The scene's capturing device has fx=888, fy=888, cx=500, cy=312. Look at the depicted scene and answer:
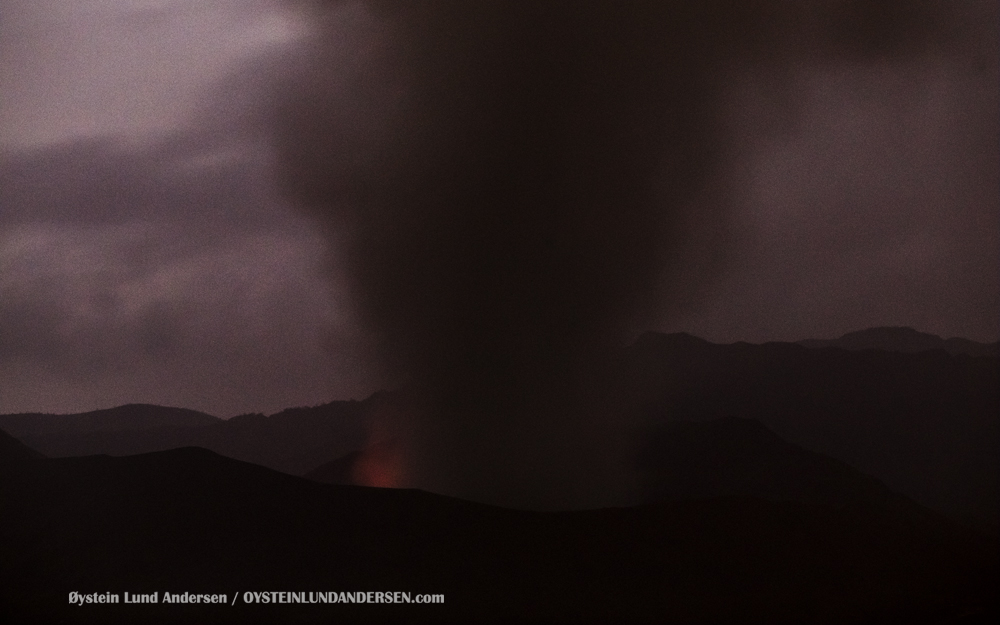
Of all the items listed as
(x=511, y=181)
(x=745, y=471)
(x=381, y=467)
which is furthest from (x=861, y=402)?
(x=381, y=467)

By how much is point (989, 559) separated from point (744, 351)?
3.88 m

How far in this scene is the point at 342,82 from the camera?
12.1 meters

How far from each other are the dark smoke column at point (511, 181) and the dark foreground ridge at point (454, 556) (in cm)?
145

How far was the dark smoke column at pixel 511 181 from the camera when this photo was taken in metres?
12.2

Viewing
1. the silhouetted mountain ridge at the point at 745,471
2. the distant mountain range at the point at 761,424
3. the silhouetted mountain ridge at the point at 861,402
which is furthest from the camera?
the silhouetted mountain ridge at the point at 745,471

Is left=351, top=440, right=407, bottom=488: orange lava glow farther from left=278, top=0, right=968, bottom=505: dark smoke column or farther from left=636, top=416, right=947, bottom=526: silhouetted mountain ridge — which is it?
left=636, top=416, right=947, bottom=526: silhouetted mountain ridge

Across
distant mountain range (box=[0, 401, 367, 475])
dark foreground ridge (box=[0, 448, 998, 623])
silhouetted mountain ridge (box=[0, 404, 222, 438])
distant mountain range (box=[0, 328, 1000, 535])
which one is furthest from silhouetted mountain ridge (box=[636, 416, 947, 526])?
silhouetted mountain ridge (box=[0, 404, 222, 438])

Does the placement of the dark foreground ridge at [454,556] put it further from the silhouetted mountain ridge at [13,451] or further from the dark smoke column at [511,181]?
the dark smoke column at [511,181]

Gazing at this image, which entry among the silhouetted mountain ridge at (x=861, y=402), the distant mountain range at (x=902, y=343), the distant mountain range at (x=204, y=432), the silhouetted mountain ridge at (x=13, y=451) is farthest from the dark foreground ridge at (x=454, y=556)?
the distant mountain range at (x=902, y=343)

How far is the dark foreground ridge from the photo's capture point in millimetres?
10367

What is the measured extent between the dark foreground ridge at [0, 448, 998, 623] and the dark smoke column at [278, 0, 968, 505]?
1.45 meters

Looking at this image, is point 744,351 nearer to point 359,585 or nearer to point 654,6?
point 654,6

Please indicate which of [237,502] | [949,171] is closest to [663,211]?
[949,171]

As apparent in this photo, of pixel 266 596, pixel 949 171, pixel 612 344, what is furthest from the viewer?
pixel 612 344
